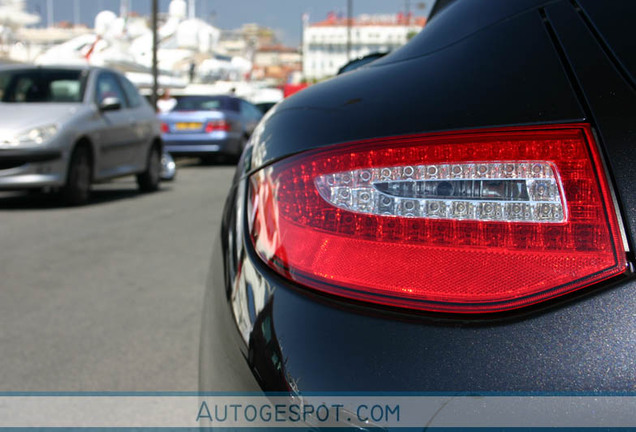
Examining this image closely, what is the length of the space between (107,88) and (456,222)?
353 inches

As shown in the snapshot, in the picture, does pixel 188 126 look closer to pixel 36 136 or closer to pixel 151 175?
pixel 151 175

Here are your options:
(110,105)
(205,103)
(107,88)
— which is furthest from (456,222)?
(205,103)

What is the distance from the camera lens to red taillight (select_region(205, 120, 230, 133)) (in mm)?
15672

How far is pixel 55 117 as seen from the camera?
27.4 feet

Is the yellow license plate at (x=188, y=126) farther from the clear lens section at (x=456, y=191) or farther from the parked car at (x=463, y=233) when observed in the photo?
the clear lens section at (x=456, y=191)

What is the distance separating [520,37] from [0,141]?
748 centimetres

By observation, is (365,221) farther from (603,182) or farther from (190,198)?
(190,198)

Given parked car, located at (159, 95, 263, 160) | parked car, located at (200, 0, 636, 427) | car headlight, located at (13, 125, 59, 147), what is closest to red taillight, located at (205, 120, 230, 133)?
parked car, located at (159, 95, 263, 160)

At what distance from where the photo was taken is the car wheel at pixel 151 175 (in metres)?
10.3

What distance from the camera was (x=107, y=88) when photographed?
956 centimetres

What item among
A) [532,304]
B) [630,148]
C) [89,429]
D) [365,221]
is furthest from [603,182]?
[89,429]

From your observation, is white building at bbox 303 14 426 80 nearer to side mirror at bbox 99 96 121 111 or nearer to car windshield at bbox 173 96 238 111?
car windshield at bbox 173 96 238 111

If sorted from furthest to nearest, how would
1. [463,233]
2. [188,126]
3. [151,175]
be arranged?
1. [188,126]
2. [151,175]
3. [463,233]

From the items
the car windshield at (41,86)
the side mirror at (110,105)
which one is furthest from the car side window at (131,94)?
the side mirror at (110,105)
